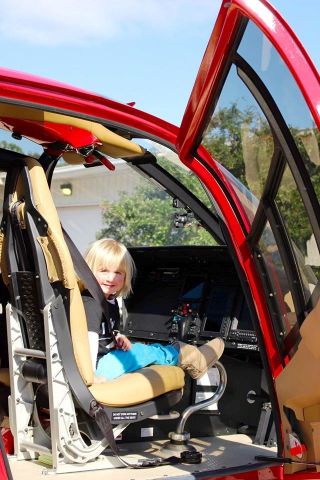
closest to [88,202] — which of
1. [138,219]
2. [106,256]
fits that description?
[138,219]

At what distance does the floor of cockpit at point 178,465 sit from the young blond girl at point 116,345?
1.31 feet

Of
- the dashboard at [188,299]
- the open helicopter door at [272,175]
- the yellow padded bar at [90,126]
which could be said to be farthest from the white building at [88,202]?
the open helicopter door at [272,175]

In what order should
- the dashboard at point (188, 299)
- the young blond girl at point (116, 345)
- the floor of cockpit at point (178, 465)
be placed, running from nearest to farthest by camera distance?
the floor of cockpit at point (178, 465) < the young blond girl at point (116, 345) < the dashboard at point (188, 299)

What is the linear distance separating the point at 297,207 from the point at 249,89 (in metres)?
0.48

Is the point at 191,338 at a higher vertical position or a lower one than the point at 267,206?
lower

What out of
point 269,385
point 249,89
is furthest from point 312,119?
point 269,385

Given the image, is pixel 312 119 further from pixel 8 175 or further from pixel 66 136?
pixel 8 175

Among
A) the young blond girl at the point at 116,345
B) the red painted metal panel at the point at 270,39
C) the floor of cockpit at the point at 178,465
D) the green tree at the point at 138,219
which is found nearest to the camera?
the red painted metal panel at the point at 270,39

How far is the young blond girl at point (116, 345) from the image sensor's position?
327cm

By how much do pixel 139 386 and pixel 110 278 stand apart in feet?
2.09

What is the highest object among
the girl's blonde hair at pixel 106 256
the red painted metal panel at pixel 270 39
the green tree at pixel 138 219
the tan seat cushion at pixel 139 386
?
the green tree at pixel 138 219

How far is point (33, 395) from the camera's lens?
3.26 meters

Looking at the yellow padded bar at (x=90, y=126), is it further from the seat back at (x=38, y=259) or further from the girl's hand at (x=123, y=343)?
the girl's hand at (x=123, y=343)

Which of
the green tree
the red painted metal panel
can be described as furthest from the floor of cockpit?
the green tree
